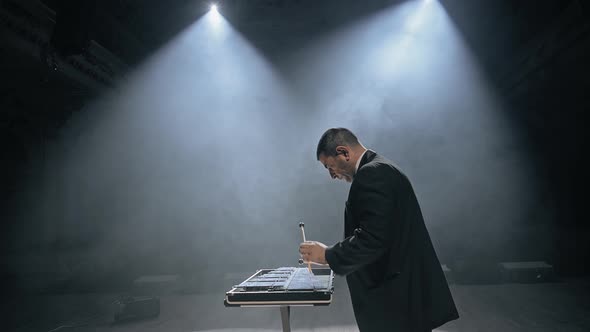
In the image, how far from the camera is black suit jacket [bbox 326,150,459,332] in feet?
4.97

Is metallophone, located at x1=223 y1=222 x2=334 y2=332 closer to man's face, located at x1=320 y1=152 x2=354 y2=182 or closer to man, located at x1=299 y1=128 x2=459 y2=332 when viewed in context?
man, located at x1=299 y1=128 x2=459 y2=332

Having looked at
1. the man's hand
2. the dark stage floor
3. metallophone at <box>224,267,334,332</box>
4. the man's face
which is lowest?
the dark stage floor

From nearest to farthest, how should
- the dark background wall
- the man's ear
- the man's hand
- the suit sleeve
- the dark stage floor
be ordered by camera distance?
1. the suit sleeve
2. the man's hand
3. the man's ear
4. the dark stage floor
5. the dark background wall

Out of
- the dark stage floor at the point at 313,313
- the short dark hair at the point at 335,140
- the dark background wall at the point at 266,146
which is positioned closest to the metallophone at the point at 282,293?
the short dark hair at the point at 335,140

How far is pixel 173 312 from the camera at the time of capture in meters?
4.83

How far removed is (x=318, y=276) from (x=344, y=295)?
3.88 m

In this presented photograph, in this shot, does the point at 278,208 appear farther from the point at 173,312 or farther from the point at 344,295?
the point at 173,312

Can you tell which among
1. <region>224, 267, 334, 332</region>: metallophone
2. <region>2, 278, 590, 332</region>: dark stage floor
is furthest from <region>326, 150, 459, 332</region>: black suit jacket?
<region>2, 278, 590, 332</region>: dark stage floor

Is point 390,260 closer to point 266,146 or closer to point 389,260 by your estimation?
point 389,260

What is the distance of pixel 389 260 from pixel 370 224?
22 cm

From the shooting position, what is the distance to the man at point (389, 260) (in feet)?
4.98

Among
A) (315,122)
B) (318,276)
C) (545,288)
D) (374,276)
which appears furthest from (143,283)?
(545,288)

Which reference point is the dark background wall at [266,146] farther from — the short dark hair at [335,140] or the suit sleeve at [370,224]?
the suit sleeve at [370,224]

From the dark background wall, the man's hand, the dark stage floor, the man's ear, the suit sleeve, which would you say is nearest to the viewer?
the suit sleeve
